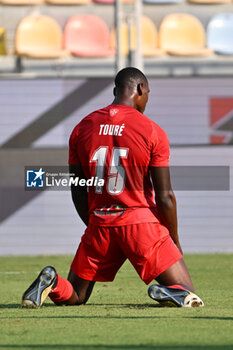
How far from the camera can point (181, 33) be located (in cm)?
1809

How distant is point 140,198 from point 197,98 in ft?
22.6

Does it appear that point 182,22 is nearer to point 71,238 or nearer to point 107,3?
point 107,3

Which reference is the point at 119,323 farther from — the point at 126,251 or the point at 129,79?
the point at 129,79

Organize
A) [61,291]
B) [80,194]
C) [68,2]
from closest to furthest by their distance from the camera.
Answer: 1. [61,291]
2. [80,194]
3. [68,2]

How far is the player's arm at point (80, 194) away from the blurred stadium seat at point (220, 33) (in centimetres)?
1279

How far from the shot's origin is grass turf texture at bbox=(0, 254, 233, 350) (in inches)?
145

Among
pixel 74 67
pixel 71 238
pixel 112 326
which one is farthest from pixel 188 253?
pixel 112 326

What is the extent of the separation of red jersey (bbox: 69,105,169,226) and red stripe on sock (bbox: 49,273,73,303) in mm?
423

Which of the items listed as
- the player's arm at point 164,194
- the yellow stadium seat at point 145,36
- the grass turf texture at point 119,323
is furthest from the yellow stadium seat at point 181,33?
the player's arm at point 164,194

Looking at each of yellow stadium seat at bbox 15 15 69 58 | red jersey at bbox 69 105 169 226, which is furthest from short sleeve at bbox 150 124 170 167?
yellow stadium seat at bbox 15 15 69 58

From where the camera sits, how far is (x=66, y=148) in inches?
464

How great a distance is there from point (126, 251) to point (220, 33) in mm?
13483

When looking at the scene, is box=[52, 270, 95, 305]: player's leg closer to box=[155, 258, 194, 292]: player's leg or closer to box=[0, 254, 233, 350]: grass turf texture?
box=[0, 254, 233, 350]: grass turf texture

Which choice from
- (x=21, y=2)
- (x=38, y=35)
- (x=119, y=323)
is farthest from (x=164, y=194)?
(x=21, y=2)
